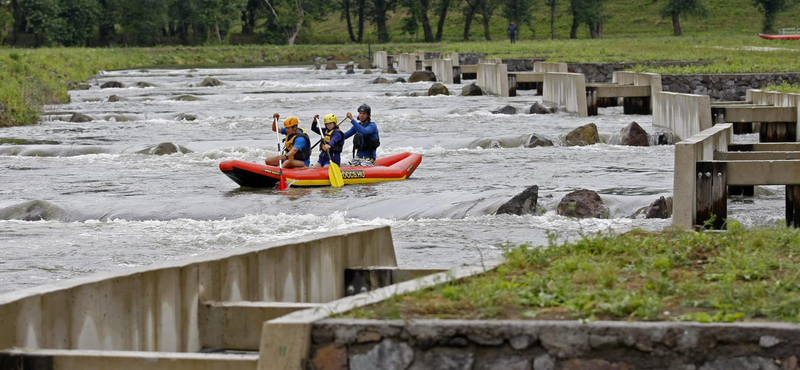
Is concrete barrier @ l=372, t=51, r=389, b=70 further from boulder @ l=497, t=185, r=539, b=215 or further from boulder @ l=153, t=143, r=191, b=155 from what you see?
boulder @ l=497, t=185, r=539, b=215

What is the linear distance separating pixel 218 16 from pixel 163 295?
8561 centimetres

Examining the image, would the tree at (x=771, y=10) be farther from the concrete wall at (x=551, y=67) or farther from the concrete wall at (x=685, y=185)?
the concrete wall at (x=685, y=185)

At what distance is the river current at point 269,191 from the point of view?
1273 cm

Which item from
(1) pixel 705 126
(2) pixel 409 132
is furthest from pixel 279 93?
(1) pixel 705 126

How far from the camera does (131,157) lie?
22422 mm

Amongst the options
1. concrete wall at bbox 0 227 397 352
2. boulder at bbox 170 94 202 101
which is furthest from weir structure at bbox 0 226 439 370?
boulder at bbox 170 94 202 101

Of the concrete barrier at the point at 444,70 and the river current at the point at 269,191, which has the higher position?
the concrete barrier at the point at 444,70

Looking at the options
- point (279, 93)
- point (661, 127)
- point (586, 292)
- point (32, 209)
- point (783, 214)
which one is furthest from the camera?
point (279, 93)

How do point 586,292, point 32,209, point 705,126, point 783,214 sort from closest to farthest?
point 586,292 → point 783,214 → point 32,209 → point 705,126

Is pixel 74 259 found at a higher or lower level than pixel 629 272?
lower

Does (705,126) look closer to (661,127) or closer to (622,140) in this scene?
(622,140)

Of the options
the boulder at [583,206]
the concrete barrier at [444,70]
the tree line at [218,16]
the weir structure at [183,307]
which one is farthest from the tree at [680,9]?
the weir structure at [183,307]

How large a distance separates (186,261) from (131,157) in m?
16.5

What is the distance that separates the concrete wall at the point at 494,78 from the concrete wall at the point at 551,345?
111 ft
